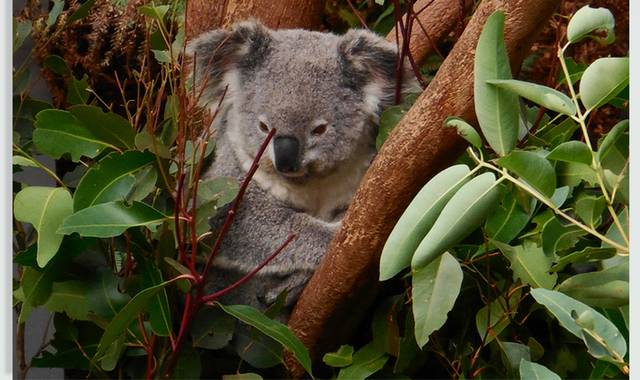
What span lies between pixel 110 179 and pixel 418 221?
489 mm

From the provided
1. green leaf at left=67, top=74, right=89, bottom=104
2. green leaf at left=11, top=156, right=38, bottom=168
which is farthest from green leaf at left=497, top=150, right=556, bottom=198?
green leaf at left=67, top=74, right=89, bottom=104

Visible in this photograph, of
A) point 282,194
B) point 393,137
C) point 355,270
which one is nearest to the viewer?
point 393,137

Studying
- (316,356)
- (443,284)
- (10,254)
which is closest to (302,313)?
(316,356)

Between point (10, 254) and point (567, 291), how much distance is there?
0.75 metres

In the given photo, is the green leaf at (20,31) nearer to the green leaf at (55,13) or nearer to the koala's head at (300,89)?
the green leaf at (55,13)

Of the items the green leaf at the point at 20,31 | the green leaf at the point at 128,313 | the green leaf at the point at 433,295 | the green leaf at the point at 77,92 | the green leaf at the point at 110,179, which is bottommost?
the green leaf at the point at 128,313

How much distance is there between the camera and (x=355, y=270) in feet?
4.05

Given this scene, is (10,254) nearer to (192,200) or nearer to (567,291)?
(192,200)

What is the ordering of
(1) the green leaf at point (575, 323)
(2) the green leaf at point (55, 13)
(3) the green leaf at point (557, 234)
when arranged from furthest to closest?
1. (2) the green leaf at point (55, 13)
2. (3) the green leaf at point (557, 234)
3. (1) the green leaf at point (575, 323)

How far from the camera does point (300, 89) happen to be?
1.37 m

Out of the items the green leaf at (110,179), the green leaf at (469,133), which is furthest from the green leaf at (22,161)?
the green leaf at (469,133)

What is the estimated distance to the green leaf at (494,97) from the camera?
3.11 feet

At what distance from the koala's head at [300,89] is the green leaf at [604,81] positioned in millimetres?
528

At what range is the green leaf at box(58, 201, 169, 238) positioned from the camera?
42.5 inches
